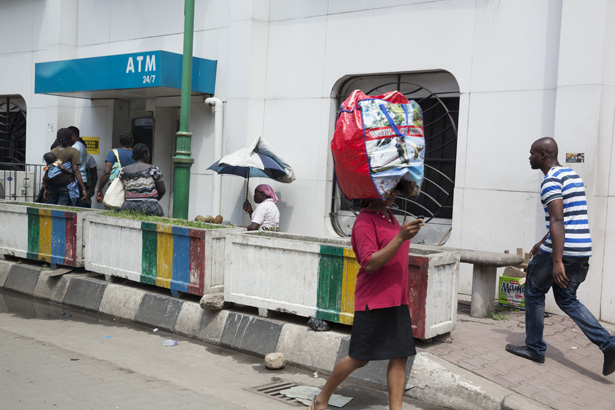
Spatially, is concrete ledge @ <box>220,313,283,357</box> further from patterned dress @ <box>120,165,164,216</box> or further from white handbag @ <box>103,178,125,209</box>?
white handbag @ <box>103,178,125,209</box>

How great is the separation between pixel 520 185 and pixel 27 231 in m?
6.61

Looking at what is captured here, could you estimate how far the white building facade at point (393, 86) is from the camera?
7754 mm

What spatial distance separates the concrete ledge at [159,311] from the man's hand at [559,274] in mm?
3911

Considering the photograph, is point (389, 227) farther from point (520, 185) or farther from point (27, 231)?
point (27, 231)

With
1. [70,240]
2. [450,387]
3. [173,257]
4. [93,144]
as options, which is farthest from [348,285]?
[93,144]

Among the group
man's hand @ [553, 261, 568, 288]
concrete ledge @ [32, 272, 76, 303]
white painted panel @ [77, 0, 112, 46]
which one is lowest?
concrete ledge @ [32, 272, 76, 303]

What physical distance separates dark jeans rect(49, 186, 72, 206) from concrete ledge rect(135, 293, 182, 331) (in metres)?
4.21

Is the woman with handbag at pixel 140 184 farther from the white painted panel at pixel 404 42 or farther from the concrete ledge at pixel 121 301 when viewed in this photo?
the white painted panel at pixel 404 42

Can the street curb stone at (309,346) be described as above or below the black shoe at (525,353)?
below

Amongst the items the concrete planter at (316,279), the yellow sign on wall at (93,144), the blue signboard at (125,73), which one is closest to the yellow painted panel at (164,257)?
the concrete planter at (316,279)

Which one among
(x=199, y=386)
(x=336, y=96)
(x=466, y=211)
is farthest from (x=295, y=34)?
(x=199, y=386)

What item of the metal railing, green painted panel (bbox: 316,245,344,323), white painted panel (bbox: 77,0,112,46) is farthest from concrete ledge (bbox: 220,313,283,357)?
the metal railing

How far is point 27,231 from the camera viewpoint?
31.7 ft

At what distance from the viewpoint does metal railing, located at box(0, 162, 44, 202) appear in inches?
572
